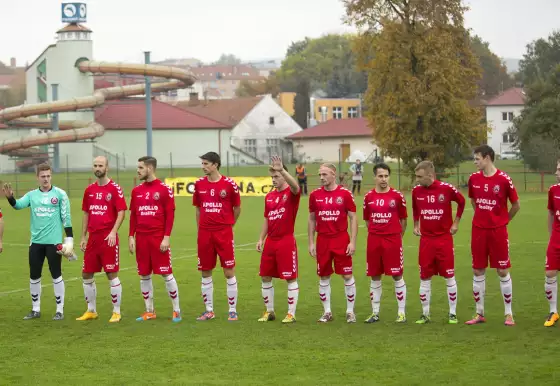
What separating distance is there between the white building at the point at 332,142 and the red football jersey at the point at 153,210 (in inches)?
3419

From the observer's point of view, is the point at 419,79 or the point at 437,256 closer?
the point at 437,256

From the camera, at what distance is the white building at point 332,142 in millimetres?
101688

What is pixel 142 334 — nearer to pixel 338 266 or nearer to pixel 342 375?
pixel 338 266

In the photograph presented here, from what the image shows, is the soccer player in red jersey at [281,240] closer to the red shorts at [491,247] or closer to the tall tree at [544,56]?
the red shorts at [491,247]

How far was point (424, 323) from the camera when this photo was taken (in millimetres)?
12938

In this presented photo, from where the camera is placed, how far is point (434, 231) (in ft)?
42.3

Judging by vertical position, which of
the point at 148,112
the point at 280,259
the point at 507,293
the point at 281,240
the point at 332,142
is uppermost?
the point at 148,112

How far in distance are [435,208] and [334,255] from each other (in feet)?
4.80

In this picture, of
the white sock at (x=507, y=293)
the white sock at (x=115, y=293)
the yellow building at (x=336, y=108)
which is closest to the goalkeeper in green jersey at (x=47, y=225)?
the white sock at (x=115, y=293)

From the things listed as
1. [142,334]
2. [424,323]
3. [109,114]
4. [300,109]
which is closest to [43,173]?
[142,334]

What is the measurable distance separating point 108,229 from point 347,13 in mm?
44511

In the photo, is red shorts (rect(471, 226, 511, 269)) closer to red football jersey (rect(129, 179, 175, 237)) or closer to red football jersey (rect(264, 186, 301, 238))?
red football jersey (rect(264, 186, 301, 238))

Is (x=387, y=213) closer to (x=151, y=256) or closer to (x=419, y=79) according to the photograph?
(x=151, y=256)

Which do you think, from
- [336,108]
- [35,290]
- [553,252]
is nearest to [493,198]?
[553,252]
